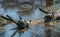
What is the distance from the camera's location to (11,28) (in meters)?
5.73

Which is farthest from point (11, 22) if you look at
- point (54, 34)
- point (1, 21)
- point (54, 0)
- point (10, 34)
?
point (54, 0)

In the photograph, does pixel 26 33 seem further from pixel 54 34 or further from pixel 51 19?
pixel 51 19

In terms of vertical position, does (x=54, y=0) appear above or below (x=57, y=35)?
above

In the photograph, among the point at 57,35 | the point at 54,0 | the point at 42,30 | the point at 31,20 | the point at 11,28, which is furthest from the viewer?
the point at 54,0

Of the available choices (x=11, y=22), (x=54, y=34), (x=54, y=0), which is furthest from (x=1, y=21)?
(x=54, y=0)

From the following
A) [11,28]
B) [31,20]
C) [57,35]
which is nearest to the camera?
[57,35]

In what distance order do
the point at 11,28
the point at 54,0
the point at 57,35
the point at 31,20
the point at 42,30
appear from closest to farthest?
the point at 57,35, the point at 42,30, the point at 11,28, the point at 31,20, the point at 54,0

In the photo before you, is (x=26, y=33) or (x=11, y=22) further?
(x=11, y=22)

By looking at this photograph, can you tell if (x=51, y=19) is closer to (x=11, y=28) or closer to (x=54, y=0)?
(x=11, y=28)

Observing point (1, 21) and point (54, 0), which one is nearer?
point (1, 21)

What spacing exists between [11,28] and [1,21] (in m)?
0.88

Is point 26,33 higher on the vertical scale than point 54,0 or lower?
lower

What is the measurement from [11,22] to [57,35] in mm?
1824

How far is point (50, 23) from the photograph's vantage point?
5812 mm
